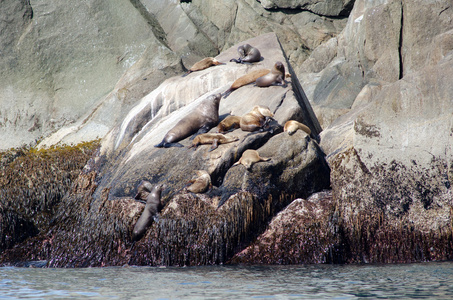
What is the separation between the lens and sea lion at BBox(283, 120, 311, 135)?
8047 mm

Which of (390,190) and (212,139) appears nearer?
(390,190)

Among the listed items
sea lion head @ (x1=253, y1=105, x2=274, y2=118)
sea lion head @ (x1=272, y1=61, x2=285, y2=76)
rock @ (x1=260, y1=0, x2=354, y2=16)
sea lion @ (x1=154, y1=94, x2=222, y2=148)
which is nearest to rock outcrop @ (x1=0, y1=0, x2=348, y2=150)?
rock @ (x1=260, y1=0, x2=354, y2=16)

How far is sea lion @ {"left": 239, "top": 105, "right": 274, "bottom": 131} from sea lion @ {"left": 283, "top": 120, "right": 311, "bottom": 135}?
1.18ft

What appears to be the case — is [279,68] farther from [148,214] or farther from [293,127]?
[148,214]

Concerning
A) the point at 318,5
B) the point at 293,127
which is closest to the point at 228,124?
the point at 293,127

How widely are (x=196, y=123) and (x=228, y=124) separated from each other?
0.69 m

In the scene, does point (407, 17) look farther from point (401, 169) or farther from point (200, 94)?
point (401, 169)

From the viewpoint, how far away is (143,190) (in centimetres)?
791

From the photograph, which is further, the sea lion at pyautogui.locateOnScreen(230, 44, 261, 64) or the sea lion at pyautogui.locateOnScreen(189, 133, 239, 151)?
the sea lion at pyautogui.locateOnScreen(230, 44, 261, 64)

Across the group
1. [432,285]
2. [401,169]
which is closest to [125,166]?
[401,169]

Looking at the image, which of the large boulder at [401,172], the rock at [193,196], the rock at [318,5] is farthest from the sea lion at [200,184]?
the rock at [318,5]

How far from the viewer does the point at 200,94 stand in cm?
1069

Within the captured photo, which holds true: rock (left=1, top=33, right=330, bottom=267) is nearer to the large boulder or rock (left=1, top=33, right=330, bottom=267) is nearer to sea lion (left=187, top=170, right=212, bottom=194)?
sea lion (left=187, top=170, right=212, bottom=194)

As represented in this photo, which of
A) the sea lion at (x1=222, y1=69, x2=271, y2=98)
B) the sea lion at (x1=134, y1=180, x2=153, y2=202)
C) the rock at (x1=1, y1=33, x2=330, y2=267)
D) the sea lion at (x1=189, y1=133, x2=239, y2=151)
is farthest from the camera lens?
the sea lion at (x1=222, y1=69, x2=271, y2=98)
